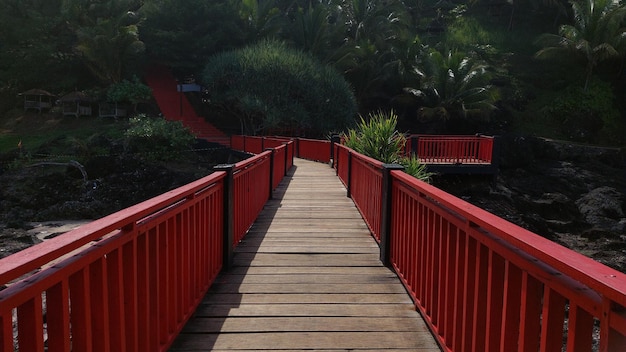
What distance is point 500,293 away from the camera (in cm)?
256

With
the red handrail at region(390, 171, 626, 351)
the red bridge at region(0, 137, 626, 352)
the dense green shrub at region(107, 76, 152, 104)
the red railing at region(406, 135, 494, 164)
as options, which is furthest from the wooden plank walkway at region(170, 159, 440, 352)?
the dense green shrub at region(107, 76, 152, 104)

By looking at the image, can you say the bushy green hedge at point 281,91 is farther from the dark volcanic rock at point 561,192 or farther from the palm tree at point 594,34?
the palm tree at point 594,34

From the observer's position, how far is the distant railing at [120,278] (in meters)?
1.75

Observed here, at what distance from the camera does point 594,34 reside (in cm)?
3847

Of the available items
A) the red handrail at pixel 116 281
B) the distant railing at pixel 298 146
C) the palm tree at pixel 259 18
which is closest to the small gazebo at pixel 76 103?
the distant railing at pixel 298 146

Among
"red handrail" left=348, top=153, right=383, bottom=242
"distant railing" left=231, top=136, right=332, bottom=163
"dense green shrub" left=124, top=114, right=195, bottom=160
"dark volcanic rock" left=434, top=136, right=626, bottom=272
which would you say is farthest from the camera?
"dense green shrub" left=124, top=114, right=195, bottom=160

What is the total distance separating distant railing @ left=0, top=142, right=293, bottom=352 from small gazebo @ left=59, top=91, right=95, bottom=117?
35.8 metres

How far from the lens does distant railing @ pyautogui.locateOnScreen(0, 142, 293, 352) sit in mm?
1749

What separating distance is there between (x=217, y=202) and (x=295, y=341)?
6.81 feet

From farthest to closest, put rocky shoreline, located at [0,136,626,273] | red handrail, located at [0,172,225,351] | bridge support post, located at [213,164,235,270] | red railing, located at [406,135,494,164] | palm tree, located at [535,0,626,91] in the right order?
palm tree, located at [535,0,626,91] → red railing, located at [406,135,494,164] → rocky shoreline, located at [0,136,626,273] → bridge support post, located at [213,164,235,270] → red handrail, located at [0,172,225,351]

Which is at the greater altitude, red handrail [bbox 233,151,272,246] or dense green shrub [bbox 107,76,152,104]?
dense green shrub [bbox 107,76,152,104]

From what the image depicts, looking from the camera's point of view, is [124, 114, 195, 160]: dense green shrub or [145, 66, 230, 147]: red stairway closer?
[124, 114, 195, 160]: dense green shrub

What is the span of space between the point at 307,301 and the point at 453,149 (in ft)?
58.6

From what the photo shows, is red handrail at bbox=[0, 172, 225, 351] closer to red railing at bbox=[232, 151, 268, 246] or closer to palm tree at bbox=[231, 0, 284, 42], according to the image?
red railing at bbox=[232, 151, 268, 246]
